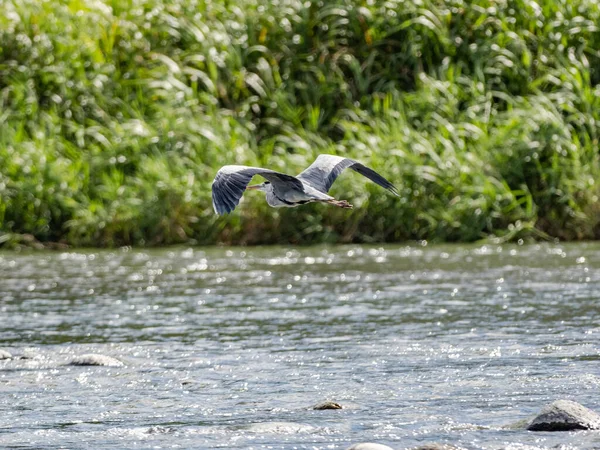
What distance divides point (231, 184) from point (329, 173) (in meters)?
1.13

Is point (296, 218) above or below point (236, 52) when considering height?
below

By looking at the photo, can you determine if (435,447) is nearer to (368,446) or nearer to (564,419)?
(368,446)

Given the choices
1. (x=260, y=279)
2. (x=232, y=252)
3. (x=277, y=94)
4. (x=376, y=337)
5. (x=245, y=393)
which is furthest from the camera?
(x=277, y=94)

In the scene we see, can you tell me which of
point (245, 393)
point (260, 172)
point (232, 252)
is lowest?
point (232, 252)

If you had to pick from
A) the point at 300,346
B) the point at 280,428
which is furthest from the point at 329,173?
the point at 280,428

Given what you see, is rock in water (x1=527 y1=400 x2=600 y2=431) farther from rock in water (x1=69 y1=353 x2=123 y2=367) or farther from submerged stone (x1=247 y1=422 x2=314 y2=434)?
rock in water (x1=69 y1=353 x2=123 y2=367)

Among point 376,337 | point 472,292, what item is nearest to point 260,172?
point 376,337

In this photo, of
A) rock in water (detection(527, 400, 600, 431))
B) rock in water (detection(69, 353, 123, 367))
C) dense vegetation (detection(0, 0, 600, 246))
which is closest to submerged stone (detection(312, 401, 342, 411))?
rock in water (detection(527, 400, 600, 431))

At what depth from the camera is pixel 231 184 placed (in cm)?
603

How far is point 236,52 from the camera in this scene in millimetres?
15055

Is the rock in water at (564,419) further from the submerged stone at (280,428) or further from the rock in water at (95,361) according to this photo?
the rock in water at (95,361)

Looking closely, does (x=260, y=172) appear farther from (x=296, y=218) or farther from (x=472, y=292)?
(x=296, y=218)

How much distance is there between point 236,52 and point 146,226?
2.94 metres

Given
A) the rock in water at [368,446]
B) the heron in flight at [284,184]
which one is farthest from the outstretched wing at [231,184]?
the rock in water at [368,446]
